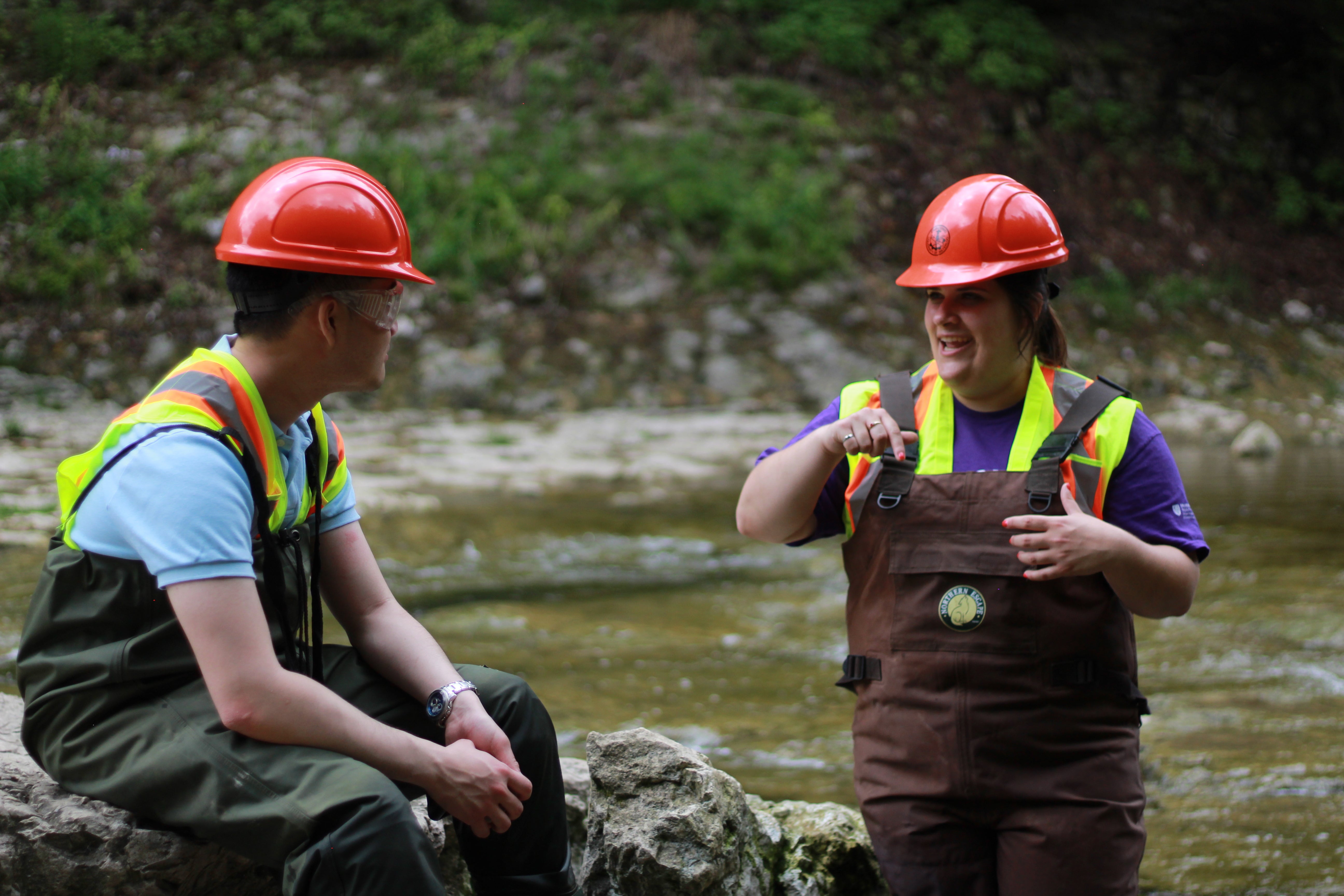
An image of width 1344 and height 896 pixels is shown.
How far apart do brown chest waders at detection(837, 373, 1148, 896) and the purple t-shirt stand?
0.08m

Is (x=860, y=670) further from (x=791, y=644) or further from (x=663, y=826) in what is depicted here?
(x=791, y=644)

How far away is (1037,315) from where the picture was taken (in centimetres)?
229

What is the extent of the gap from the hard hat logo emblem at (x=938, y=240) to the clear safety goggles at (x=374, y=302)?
41.2 inches

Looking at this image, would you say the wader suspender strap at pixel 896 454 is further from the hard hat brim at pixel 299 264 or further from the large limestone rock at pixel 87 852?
the large limestone rock at pixel 87 852

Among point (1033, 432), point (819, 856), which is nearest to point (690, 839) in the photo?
point (819, 856)

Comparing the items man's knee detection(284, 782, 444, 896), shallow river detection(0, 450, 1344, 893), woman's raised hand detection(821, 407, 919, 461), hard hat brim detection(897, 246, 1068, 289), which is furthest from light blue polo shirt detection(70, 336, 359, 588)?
shallow river detection(0, 450, 1344, 893)

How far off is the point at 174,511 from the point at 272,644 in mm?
326

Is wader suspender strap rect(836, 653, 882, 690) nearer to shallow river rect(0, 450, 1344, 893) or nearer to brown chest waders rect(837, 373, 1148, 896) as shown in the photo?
brown chest waders rect(837, 373, 1148, 896)

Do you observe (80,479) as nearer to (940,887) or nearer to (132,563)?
(132,563)

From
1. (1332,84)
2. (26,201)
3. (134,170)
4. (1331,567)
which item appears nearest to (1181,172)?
(1332,84)

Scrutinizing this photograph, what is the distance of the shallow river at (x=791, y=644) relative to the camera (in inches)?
132

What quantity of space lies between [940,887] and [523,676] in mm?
2817

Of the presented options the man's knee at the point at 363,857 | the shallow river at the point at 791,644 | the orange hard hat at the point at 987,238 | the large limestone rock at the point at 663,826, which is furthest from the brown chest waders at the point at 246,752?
the shallow river at the point at 791,644

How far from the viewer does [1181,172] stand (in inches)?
586
